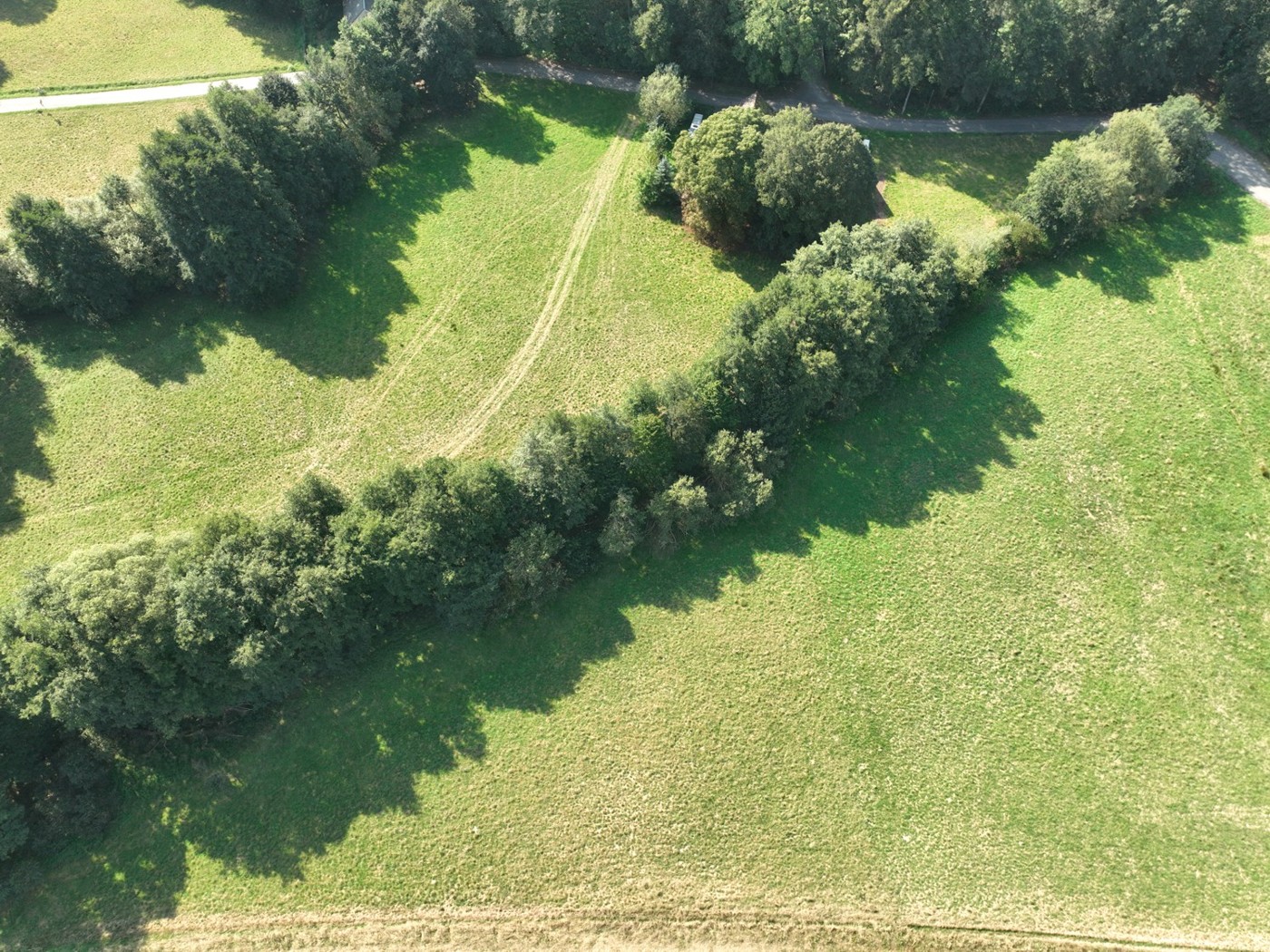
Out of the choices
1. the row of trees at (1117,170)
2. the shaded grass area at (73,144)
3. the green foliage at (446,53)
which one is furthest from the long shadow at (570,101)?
the row of trees at (1117,170)

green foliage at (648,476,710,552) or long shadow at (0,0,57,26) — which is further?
long shadow at (0,0,57,26)

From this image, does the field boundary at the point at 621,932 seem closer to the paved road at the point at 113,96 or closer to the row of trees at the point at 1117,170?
the row of trees at the point at 1117,170

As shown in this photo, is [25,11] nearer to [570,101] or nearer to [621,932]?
[570,101]

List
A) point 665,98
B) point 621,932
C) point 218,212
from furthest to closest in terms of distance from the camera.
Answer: point 665,98
point 218,212
point 621,932

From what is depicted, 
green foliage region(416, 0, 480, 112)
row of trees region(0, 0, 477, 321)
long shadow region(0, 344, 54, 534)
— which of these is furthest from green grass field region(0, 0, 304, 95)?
long shadow region(0, 344, 54, 534)

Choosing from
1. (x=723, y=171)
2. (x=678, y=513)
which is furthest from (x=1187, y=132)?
(x=678, y=513)

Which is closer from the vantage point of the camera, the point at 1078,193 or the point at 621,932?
the point at 621,932

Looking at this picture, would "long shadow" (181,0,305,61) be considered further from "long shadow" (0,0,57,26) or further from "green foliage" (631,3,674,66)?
"green foliage" (631,3,674,66)

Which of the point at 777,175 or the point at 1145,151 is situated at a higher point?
the point at 1145,151
